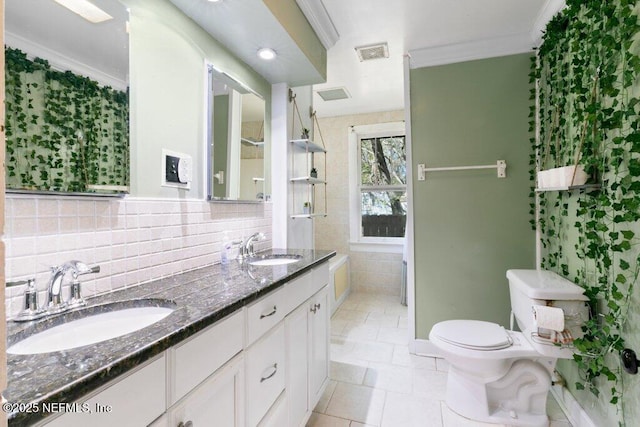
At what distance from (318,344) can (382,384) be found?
0.70m

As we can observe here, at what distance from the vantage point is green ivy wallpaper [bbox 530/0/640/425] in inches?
50.0

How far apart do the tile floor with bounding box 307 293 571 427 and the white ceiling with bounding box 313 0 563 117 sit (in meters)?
2.50

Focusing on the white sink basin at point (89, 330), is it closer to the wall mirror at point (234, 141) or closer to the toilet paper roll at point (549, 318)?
the wall mirror at point (234, 141)

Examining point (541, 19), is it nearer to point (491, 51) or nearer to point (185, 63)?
point (491, 51)

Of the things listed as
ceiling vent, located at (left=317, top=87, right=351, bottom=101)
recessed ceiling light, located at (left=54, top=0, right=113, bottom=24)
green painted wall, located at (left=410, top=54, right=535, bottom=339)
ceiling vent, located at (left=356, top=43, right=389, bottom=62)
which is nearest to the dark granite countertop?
recessed ceiling light, located at (left=54, top=0, right=113, bottom=24)

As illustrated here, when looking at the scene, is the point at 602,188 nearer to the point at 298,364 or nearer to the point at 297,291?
the point at 297,291

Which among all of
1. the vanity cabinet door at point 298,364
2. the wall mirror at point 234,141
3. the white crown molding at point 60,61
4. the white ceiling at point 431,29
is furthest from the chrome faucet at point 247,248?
the white ceiling at point 431,29

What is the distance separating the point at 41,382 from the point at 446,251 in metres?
2.56

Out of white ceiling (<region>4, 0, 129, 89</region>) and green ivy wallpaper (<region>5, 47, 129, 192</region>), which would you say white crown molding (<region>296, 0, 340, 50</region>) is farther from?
green ivy wallpaper (<region>5, 47, 129, 192</region>)

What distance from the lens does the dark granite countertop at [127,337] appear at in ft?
1.76

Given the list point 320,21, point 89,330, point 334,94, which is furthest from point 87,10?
point 334,94

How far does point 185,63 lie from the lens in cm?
156

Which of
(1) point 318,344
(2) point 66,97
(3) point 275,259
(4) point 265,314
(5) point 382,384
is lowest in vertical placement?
(5) point 382,384

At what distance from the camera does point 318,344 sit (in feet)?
6.02
